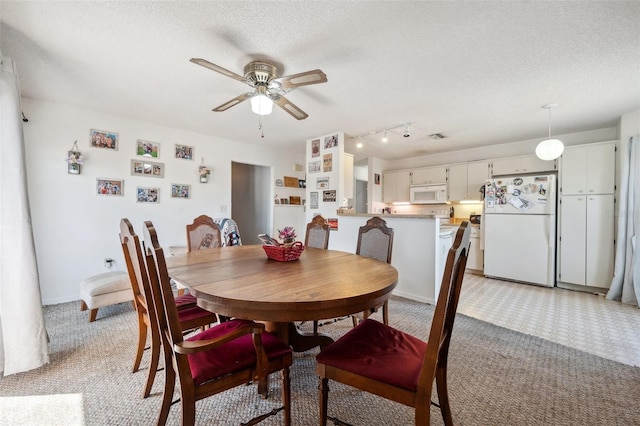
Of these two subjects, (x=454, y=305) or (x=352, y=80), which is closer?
(x=454, y=305)

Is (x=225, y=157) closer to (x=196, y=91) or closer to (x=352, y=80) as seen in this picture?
(x=196, y=91)

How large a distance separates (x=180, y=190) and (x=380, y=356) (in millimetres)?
3780

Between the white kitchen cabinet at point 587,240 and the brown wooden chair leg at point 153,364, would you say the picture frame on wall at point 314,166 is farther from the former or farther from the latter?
the white kitchen cabinet at point 587,240

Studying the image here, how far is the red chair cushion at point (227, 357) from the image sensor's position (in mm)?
1055

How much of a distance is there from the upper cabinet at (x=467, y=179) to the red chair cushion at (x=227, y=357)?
4.75 m

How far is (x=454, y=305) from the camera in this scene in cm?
114

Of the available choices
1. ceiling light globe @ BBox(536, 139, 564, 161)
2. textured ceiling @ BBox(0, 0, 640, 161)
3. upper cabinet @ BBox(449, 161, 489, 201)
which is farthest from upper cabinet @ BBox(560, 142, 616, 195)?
upper cabinet @ BBox(449, 161, 489, 201)

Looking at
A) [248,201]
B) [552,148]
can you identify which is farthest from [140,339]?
[552,148]

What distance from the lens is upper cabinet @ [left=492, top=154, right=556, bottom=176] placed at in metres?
4.18

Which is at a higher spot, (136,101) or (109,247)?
A: (136,101)

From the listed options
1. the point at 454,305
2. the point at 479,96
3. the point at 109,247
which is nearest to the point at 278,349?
the point at 454,305

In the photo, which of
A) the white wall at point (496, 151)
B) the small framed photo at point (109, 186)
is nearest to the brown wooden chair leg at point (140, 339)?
the small framed photo at point (109, 186)

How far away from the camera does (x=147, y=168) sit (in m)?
3.65

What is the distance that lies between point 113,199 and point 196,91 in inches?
75.1
